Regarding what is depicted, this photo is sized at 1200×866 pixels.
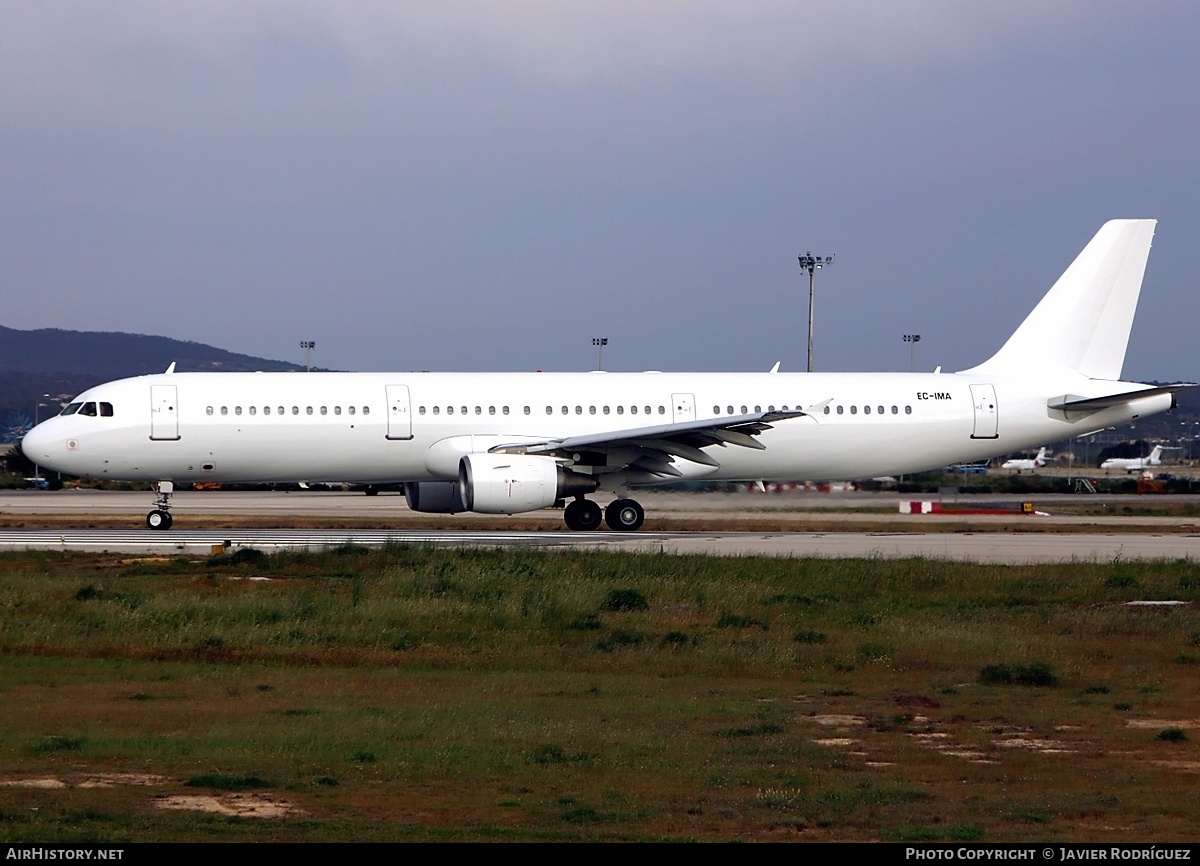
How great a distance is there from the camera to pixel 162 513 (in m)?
32.3

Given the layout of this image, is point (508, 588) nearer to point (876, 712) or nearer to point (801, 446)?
point (876, 712)

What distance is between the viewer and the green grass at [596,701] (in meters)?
8.55

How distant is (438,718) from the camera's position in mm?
11641

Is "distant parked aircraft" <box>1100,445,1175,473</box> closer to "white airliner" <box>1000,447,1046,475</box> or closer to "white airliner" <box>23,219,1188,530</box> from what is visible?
"white airliner" <box>1000,447,1046,475</box>

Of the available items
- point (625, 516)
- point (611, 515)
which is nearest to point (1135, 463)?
point (625, 516)

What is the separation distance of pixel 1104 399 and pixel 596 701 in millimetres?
23992

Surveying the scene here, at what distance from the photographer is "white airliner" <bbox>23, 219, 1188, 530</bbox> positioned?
30688 mm

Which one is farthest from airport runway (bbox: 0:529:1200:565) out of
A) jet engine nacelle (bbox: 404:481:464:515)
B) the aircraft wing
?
the aircraft wing

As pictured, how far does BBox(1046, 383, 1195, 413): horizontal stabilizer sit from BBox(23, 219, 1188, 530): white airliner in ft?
0.17

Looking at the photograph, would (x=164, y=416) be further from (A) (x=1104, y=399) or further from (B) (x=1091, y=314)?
(B) (x=1091, y=314)

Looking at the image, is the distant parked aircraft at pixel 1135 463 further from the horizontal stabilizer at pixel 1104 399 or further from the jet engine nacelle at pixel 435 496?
the jet engine nacelle at pixel 435 496

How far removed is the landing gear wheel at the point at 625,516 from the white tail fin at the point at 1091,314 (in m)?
10.0

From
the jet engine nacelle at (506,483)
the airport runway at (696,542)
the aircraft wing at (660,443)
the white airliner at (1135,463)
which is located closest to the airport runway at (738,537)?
the airport runway at (696,542)

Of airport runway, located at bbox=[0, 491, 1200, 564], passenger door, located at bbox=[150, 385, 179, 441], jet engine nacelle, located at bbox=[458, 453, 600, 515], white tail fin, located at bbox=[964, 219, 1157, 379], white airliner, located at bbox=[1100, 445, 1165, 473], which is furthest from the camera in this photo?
white airliner, located at bbox=[1100, 445, 1165, 473]
